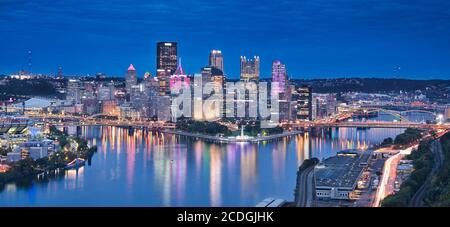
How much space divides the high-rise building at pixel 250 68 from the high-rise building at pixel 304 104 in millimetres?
5173

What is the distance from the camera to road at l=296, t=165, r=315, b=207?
495 cm

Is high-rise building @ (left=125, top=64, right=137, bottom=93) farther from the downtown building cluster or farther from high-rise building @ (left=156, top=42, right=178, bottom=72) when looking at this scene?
high-rise building @ (left=156, top=42, right=178, bottom=72)

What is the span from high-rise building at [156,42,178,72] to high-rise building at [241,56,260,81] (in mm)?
2336

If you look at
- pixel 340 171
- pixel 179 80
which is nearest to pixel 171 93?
pixel 179 80

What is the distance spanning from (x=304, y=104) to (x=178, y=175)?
993 centimetres

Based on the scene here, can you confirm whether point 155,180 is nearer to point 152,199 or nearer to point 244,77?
point 152,199

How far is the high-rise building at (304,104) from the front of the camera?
52.2 ft

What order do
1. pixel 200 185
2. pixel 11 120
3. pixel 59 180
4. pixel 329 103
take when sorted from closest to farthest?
pixel 200 185
pixel 59 180
pixel 11 120
pixel 329 103

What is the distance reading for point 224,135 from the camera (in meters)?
12.0

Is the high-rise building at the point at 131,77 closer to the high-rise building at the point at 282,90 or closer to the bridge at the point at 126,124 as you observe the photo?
the high-rise building at the point at 282,90

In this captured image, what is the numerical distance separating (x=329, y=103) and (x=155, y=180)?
13.1 metres

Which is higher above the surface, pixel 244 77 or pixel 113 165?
pixel 244 77

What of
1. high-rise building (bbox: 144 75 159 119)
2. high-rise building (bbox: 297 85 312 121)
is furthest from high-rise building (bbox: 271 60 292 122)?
high-rise building (bbox: 144 75 159 119)

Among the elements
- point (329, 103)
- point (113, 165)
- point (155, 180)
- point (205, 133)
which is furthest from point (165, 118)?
point (155, 180)
